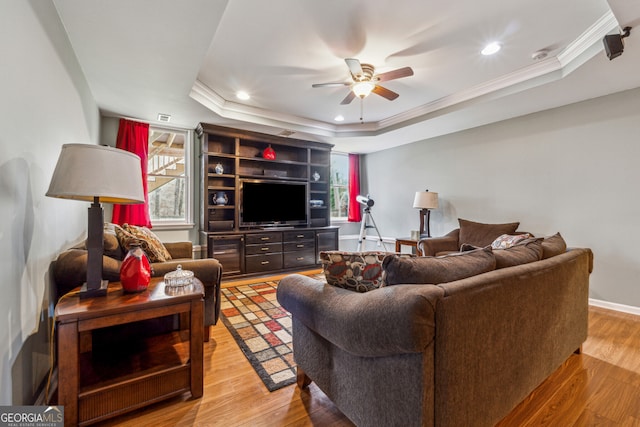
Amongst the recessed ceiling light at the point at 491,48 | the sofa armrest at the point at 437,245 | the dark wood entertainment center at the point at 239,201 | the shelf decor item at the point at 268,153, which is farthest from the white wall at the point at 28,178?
the sofa armrest at the point at 437,245

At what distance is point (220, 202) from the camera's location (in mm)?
4301

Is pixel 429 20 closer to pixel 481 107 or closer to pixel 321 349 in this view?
pixel 481 107

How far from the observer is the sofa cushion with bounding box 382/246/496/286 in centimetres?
117

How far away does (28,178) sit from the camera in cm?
142

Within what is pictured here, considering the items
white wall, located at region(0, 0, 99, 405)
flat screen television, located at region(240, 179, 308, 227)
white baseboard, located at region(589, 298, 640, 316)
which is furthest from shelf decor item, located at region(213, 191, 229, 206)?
white baseboard, located at region(589, 298, 640, 316)

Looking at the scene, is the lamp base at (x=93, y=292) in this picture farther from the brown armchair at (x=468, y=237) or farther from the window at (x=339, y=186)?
the window at (x=339, y=186)

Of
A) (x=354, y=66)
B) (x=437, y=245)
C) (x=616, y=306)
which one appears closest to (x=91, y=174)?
(x=354, y=66)

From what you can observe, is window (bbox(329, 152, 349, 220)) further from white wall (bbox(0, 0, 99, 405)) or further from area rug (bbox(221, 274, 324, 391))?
white wall (bbox(0, 0, 99, 405))

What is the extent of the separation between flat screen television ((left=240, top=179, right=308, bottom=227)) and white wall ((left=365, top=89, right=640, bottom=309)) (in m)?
2.27

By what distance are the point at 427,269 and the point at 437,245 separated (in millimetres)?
2855

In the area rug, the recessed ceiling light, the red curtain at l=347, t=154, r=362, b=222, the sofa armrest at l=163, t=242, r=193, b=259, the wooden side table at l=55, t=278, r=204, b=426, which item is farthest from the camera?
the red curtain at l=347, t=154, r=362, b=222

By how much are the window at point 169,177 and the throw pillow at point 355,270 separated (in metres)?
3.41

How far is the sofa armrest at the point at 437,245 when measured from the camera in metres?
3.72

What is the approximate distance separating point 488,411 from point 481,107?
333 centimetres
